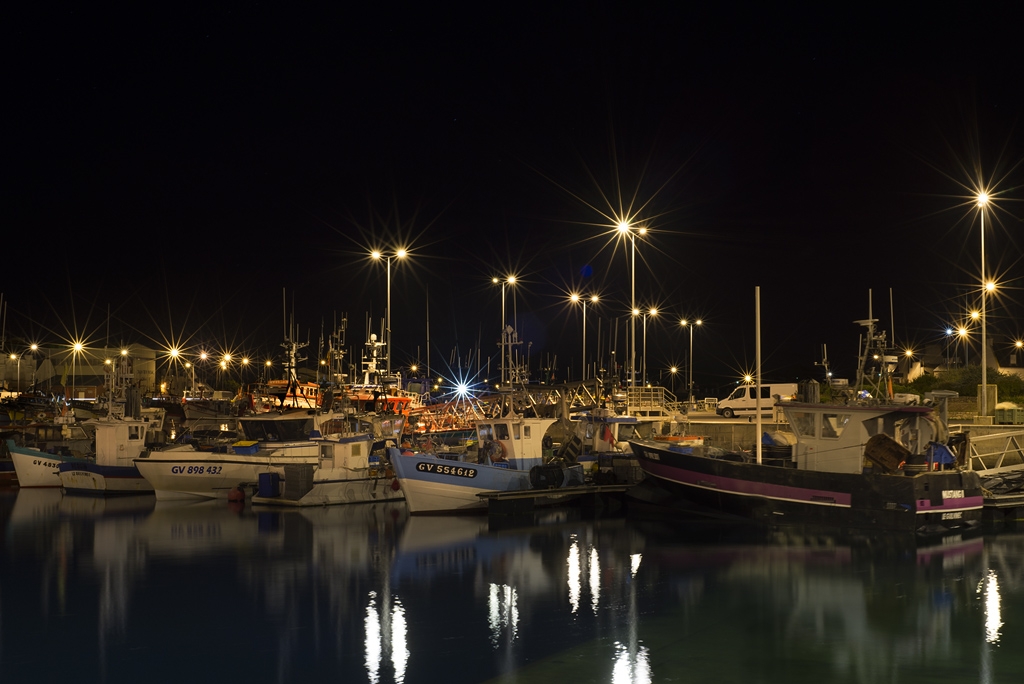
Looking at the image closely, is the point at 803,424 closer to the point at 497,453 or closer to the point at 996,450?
the point at 996,450

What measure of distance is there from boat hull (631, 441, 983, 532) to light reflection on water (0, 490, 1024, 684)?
2.44 ft

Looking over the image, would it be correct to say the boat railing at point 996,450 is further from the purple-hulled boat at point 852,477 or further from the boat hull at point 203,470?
the boat hull at point 203,470

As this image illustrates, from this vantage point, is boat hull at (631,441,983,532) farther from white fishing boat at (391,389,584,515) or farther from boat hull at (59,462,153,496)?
boat hull at (59,462,153,496)

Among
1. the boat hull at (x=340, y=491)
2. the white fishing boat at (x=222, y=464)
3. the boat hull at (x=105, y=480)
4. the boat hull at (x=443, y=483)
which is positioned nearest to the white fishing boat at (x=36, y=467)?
the boat hull at (x=105, y=480)

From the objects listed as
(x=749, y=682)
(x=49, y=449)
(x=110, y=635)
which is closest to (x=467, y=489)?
(x=110, y=635)

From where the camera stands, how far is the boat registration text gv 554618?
26.8 m

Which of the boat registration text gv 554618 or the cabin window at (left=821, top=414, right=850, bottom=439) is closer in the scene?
the cabin window at (left=821, top=414, right=850, bottom=439)

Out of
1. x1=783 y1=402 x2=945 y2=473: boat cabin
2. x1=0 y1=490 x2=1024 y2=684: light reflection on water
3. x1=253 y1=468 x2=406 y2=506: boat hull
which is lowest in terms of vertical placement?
x1=0 y1=490 x2=1024 y2=684: light reflection on water

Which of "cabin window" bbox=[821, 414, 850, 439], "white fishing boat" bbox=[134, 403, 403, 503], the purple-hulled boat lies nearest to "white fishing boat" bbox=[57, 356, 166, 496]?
"white fishing boat" bbox=[134, 403, 403, 503]

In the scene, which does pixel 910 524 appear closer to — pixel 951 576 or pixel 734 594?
pixel 951 576

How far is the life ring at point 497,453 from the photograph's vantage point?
29.2 m

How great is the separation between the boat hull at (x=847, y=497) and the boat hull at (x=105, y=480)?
20.8 meters

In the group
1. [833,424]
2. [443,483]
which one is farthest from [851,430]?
[443,483]

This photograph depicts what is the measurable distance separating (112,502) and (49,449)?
13.7 m
